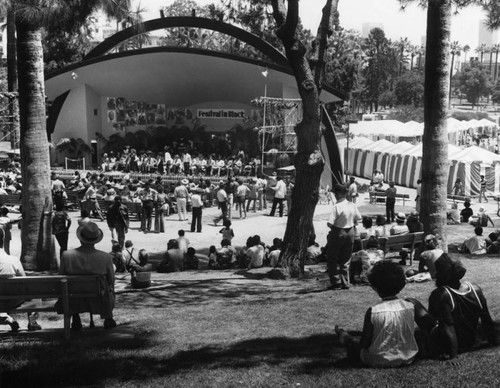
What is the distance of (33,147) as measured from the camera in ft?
38.0

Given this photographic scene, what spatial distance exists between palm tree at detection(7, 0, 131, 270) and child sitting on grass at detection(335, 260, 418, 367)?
26.6 feet

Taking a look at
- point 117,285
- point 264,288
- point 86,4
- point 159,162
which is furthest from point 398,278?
point 159,162

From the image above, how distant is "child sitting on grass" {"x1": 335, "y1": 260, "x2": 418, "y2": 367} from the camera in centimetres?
490

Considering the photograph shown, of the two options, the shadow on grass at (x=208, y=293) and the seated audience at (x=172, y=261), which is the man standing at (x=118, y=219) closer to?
the seated audience at (x=172, y=261)

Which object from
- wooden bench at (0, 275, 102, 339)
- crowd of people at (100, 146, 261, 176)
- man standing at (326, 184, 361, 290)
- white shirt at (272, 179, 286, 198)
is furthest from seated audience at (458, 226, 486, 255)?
crowd of people at (100, 146, 261, 176)

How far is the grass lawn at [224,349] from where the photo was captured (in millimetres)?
5027

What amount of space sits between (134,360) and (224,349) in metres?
0.85

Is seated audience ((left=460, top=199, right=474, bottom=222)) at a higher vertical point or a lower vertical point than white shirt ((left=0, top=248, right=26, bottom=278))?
lower

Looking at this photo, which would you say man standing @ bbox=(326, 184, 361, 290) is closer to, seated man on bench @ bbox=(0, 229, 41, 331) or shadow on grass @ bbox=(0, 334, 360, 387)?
shadow on grass @ bbox=(0, 334, 360, 387)

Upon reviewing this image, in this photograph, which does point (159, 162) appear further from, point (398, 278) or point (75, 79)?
point (398, 278)

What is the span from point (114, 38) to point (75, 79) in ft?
9.74

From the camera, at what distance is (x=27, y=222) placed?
11766mm

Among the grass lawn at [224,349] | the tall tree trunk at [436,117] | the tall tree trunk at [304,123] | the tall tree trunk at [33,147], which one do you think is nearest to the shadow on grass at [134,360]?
the grass lawn at [224,349]

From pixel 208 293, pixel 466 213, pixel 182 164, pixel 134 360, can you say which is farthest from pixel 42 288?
pixel 182 164
